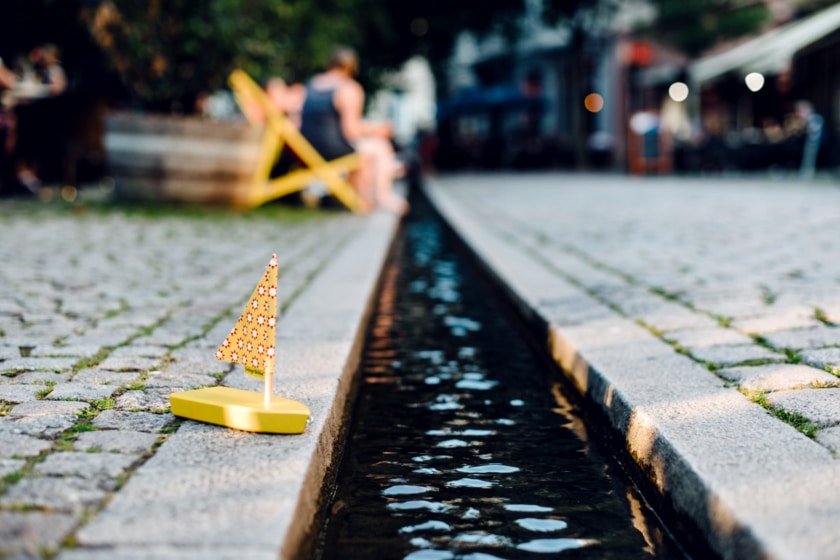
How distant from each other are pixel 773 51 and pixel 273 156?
41.6 ft

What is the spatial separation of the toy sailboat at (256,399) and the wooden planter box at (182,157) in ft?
27.7

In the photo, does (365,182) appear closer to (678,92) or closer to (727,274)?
(727,274)

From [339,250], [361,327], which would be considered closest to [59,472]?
[361,327]

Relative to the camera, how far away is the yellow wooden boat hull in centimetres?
286

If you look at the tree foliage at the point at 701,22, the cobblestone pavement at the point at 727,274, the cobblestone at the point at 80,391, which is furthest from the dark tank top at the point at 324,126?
the tree foliage at the point at 701,22

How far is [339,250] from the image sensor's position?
318 inches

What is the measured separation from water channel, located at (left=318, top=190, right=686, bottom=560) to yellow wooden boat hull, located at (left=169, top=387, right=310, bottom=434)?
28cm

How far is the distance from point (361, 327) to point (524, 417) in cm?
131

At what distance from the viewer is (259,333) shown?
286 centimetres

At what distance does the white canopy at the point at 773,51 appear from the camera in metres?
19.6

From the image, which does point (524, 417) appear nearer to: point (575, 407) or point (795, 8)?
point (575, 407)

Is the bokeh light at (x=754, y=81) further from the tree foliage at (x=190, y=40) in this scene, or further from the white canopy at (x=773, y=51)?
the tree foliage at (x=190, y=40)

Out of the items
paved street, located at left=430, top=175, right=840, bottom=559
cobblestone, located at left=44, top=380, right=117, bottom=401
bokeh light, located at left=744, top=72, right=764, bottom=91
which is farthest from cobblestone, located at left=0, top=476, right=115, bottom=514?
bokeh light, located at left=744, top=72, right=764, bottom=91

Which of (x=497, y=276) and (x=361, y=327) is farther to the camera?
(x=497, y=276)
